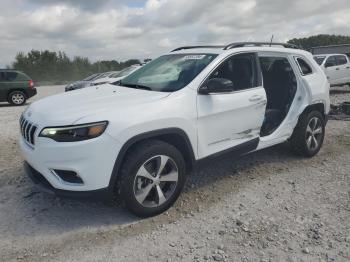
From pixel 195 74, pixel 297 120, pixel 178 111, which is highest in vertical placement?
pixel 195 74

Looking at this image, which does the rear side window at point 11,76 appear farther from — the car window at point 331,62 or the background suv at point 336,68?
the car window at point 331,62

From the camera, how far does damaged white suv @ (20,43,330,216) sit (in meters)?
3.07

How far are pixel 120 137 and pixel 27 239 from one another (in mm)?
1303

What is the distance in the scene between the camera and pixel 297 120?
16.4ft

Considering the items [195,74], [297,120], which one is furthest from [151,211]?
[297,120]

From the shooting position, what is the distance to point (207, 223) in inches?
135

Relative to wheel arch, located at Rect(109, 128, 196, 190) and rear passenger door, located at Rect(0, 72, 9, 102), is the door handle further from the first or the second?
rear passenger door, located at Rect(0, 72, 9, 102)

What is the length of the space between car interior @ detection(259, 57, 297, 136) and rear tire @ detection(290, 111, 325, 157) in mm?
320

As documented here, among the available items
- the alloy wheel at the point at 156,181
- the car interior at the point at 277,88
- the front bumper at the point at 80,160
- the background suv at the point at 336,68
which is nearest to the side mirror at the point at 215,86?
the alloy wheel at the point at 156,181

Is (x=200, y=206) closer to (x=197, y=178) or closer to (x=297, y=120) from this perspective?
Result: (x=197, y=178)

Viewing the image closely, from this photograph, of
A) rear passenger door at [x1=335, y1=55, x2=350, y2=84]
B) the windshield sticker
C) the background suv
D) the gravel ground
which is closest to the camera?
the gravel ground

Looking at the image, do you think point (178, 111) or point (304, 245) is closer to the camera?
point (304, 245)

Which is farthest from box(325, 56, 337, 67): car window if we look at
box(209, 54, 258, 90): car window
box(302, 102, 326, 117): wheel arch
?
box(209, 54, 258, 90): car window

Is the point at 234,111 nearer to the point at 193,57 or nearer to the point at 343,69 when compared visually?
the point at 193,57
